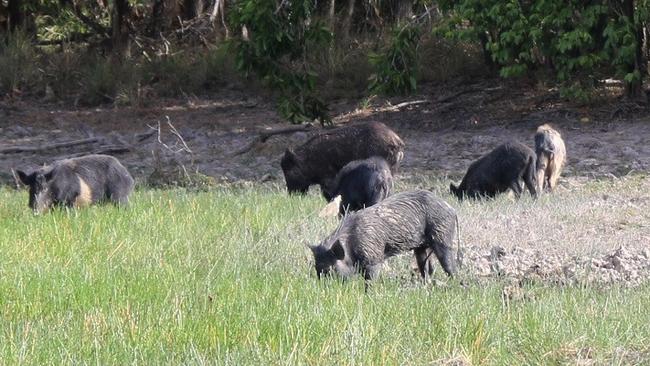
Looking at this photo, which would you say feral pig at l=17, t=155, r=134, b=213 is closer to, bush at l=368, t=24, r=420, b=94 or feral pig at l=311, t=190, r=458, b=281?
feral pig at l=311, t=190, r=458, b=281

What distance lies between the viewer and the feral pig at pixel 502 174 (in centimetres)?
1384

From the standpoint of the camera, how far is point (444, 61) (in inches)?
949

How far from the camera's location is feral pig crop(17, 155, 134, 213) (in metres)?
12.6

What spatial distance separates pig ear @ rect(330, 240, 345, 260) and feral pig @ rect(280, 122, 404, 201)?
6603mm

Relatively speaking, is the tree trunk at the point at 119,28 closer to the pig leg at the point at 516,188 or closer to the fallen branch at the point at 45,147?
the fallen branch at the point at 45,147

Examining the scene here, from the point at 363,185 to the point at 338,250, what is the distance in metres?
3.37

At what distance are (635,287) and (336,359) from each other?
10.6 feet

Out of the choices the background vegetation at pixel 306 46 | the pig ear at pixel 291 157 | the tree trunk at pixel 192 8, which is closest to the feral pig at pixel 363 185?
the pig ear at pixel 291 157

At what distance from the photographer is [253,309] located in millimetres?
7617

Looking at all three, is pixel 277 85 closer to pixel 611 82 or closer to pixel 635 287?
pixel 611 82

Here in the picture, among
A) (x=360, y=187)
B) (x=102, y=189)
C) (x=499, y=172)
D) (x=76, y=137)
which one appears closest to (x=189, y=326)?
(x=360, y=187)

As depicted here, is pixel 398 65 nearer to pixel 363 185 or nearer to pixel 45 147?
pixel 45 147

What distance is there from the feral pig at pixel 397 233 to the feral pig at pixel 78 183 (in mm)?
4417

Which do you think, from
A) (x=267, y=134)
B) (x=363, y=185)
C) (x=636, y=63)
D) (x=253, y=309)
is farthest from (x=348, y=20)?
(x=253, y=309)
